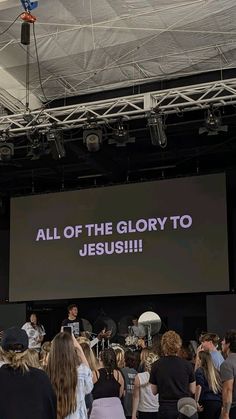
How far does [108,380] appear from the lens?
4316 mm

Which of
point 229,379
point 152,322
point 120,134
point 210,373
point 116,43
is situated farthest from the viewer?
point 152,322

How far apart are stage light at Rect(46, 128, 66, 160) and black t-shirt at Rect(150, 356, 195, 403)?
17.1 ft

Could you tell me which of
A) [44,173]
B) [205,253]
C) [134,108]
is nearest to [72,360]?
[134,108]

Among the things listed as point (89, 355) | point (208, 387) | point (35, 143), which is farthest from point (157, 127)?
point (89, 355)

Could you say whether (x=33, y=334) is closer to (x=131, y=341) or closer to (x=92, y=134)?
(x=131, y=341)

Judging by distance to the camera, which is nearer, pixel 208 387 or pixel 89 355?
pixel 89 355

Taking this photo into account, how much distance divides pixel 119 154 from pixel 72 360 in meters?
8.04

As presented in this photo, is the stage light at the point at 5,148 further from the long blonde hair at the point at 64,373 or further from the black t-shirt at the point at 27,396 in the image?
the black t-shirt at the point at 27,396

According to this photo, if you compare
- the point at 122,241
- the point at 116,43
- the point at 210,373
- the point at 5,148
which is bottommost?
the point at 210,373

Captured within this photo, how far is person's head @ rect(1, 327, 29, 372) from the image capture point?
2660 millimetres

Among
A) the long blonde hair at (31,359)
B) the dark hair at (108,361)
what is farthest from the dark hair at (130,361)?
the long blonde hair at (31,359)

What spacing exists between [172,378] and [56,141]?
5.43 m

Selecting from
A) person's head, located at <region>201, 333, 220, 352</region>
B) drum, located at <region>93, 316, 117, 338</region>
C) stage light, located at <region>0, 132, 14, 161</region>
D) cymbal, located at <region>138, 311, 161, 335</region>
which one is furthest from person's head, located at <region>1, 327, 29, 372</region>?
drum, located at <region>93, 316, 117, 338</region>

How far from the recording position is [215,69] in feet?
28.7
